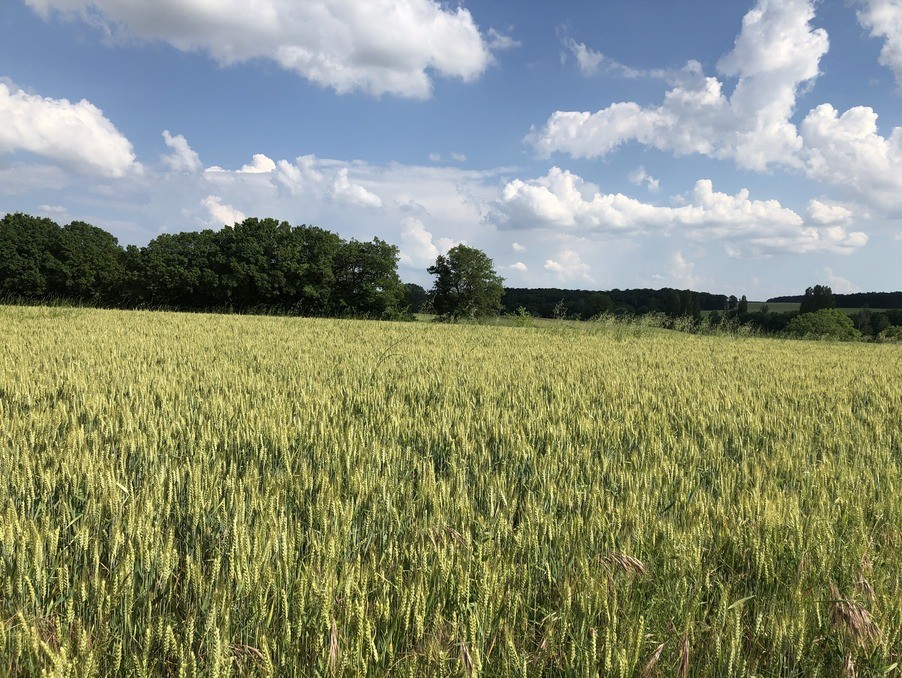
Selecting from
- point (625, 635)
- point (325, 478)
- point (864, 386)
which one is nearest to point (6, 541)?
point (325, 478)

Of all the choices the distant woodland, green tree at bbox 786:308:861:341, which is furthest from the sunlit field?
green tree at bbox 786:308:861:341

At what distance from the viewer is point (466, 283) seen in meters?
59.7

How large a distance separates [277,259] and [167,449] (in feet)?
144

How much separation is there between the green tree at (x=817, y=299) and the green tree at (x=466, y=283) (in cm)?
3900

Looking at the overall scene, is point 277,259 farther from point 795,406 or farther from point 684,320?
point 795,406

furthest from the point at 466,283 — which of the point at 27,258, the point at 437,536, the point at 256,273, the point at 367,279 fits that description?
the point at 437,536

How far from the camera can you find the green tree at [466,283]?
5909cm

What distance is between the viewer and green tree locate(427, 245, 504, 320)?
5909 centimetres

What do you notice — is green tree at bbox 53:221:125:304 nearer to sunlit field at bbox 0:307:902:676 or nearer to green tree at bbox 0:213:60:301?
green tree at bbox 0:213:60:301

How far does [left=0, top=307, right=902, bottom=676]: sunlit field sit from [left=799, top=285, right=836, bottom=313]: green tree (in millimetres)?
76293

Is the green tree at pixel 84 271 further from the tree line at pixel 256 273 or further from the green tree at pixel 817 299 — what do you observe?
the green tree at pixel 817 299

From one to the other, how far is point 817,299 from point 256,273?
226ft

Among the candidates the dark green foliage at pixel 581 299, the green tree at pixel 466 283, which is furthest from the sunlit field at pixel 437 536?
the dark green foliage at pixel 581 299

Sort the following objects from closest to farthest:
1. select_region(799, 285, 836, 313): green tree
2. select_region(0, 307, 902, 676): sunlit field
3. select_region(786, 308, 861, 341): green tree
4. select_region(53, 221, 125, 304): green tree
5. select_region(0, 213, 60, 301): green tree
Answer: select_region(0, 307, 902, 676): sunlit field, select_region(786, 308, 861, 341): green tree, select_region(0, 213, 60, 301): green tree, select_region(53, 221, 125, 304): green tree, select_region(799, 285, 836, 313): green tree
